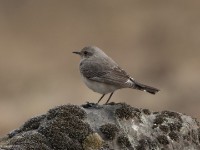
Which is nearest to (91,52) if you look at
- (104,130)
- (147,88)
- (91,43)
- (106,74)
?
(106,74)

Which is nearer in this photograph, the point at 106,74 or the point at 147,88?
the point at 147,88

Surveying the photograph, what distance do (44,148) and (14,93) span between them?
94.3 ft

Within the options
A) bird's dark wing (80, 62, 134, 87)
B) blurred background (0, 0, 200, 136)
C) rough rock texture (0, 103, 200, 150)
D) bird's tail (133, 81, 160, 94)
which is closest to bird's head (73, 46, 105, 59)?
bird's dark wing (80, 62, 134, 87)

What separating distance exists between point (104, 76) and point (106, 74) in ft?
0.21

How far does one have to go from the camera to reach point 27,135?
1284cm

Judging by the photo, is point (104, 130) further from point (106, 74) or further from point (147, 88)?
point (106, 74)

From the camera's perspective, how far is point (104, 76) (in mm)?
15586

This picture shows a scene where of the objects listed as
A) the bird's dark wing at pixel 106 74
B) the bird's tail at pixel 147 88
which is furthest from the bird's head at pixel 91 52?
the bird's tail at pixel 147 88

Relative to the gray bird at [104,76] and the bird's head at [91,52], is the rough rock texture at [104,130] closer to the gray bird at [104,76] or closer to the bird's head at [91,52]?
the gray bird at [104,76]

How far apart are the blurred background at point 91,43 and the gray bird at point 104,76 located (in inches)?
727

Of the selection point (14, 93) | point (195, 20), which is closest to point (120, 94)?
point (14, 93)

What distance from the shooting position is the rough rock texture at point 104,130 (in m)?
12.8

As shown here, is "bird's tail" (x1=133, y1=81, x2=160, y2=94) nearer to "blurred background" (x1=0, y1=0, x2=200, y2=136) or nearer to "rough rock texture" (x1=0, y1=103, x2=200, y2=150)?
"rough rock texture" (x1=0, y1=103, x2=200, y2=150)

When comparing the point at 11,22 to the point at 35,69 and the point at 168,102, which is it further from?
the point at 168,102
